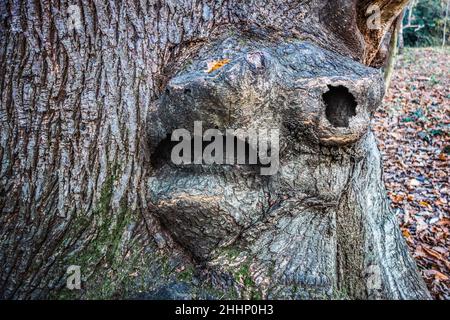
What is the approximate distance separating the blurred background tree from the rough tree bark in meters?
20.8

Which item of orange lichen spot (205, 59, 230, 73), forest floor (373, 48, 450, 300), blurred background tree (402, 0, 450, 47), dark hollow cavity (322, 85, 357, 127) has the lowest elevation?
forest floor (373, 48, 450, 300)

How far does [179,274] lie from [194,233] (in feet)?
0.80

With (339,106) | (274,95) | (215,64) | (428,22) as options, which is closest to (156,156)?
(215,64)

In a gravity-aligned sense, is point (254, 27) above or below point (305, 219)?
above

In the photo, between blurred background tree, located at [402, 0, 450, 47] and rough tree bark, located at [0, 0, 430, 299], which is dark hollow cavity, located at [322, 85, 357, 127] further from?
blurred background tree, located at [402, 0, 450, 47]

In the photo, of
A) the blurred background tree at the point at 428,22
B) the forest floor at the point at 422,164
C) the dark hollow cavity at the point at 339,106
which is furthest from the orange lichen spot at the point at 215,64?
the blurred background tree at the point at 428,22

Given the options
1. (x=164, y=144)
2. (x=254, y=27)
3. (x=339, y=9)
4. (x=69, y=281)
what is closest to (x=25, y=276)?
(x=69, y=281)

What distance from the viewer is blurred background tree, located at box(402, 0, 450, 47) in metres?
19.1

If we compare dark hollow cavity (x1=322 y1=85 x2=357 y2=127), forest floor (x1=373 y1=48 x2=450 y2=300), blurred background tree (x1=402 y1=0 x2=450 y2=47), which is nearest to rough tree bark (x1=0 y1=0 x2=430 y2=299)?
dark hollow cavity (x1=322 y1=85 x2=357 y2=127)

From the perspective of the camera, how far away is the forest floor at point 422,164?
3432 millimetres

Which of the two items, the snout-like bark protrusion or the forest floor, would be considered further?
the forest floor

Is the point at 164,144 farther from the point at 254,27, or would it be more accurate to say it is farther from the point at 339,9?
the point at 339,9

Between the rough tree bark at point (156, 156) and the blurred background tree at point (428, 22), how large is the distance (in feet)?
68.2

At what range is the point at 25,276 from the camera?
1791mm
